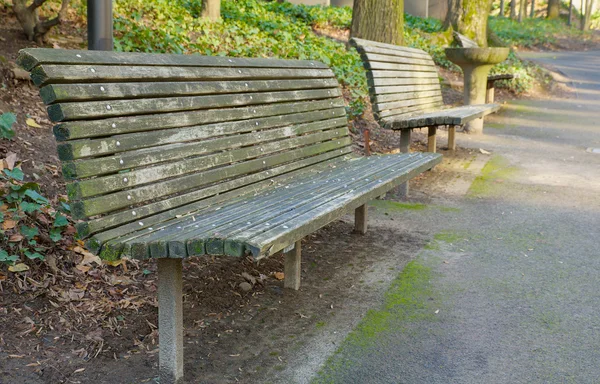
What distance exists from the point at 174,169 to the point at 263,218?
0.48 meters

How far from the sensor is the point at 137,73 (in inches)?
113

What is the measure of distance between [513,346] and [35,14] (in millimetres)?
5402

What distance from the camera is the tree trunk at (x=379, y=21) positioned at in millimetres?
10992

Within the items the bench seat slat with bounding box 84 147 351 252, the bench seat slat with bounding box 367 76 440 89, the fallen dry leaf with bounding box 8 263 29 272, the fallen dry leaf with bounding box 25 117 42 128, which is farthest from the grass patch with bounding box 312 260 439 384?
the fallen dry leaf with bounding box 25 117 42 128

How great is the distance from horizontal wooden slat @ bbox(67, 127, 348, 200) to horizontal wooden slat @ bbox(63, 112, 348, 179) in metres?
0.02

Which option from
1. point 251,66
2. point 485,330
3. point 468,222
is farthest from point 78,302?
point 468,222

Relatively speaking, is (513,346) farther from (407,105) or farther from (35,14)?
(35,14)

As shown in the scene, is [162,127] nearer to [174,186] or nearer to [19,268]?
[174,186]

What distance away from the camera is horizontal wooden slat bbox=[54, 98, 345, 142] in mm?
2477

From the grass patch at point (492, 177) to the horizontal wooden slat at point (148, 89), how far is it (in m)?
2.75

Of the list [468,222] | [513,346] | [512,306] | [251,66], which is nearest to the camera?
[513,346]

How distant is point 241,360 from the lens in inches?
116

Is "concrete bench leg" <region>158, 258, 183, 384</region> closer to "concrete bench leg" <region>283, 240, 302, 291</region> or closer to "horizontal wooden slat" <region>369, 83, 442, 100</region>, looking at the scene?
"concrete bench leg" <region>283, 240, 302, 291</region>

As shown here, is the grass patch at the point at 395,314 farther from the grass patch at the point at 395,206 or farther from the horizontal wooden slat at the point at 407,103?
the horizontal wooden slat at the point at 407,103
